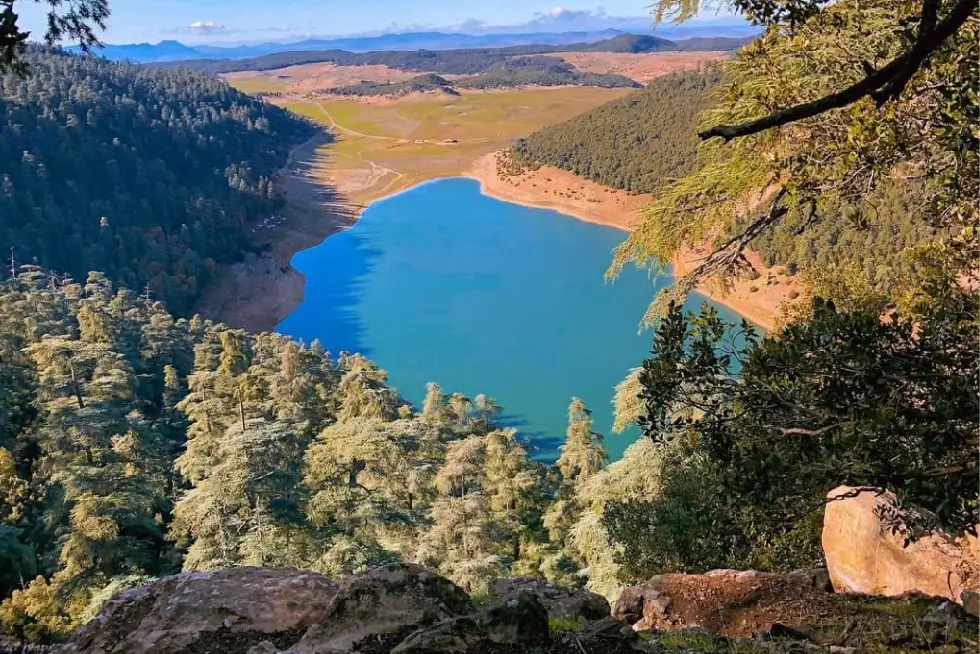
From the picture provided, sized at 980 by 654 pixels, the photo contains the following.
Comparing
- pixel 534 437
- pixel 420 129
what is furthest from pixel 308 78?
pixel 534 437

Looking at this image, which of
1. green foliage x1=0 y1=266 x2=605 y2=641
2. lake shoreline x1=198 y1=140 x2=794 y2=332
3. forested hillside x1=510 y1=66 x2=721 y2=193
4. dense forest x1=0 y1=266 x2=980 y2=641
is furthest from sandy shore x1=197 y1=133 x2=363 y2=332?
forested hillside x1=510 y1=66 x2=721 y2=193

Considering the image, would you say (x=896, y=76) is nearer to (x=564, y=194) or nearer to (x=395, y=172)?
(x=564, y=194)

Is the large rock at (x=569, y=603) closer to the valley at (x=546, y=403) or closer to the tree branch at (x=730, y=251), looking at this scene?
the valley at (x=546, y=403)

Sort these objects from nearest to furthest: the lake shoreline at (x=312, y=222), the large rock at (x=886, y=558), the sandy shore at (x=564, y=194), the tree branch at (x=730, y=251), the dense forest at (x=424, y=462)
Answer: the dense forest at (x=424, y=462) < the tree branch at (x=730, y=251) < the large rock at (x=886, y=558) < the lake shoreline at (x=312, y=222) < the sandy shore at (x=564, y=194)

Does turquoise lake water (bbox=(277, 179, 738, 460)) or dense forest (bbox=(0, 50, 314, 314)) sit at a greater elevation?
dense forest (bbox=(0, 50, 314, 314))

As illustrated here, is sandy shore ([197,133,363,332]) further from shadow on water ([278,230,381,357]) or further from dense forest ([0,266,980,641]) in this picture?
dense forest ([0,266,980,641])

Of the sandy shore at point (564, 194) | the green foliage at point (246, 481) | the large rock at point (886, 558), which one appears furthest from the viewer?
the sandy shore at point (564, 194)

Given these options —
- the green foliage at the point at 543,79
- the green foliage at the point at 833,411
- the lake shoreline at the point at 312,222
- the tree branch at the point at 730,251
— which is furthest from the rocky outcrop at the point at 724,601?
the green foliage at the point at 543,79
